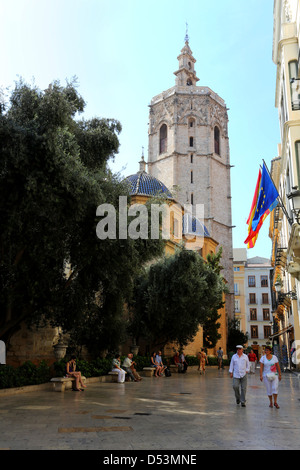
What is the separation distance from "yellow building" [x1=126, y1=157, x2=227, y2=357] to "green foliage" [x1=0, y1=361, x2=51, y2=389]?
10136mm

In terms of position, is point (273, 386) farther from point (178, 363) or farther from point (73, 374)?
point (178, 363)

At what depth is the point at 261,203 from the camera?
1385cm

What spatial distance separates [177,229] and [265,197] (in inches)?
840

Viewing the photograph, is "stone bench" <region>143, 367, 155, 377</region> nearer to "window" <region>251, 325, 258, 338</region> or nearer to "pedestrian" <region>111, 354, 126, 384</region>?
"pedestrian" <region>111, 354, 126, 384</region>

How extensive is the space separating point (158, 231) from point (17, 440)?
9.05m

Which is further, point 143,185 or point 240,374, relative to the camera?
point 143,185

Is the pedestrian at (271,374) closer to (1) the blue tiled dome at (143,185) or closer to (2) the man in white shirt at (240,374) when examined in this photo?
(2) the man in white shirt at (240,374)

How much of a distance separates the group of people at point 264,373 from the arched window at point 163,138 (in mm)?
51611

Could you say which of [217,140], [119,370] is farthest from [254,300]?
[119,370]

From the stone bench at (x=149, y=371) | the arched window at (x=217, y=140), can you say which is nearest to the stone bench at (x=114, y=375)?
the stone bench at (x=149, y=371)

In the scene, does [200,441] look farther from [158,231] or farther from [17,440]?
[158,231]

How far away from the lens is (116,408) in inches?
335

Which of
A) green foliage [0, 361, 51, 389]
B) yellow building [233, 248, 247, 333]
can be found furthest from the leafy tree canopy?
yellow building [233, 248, 247, 333]
